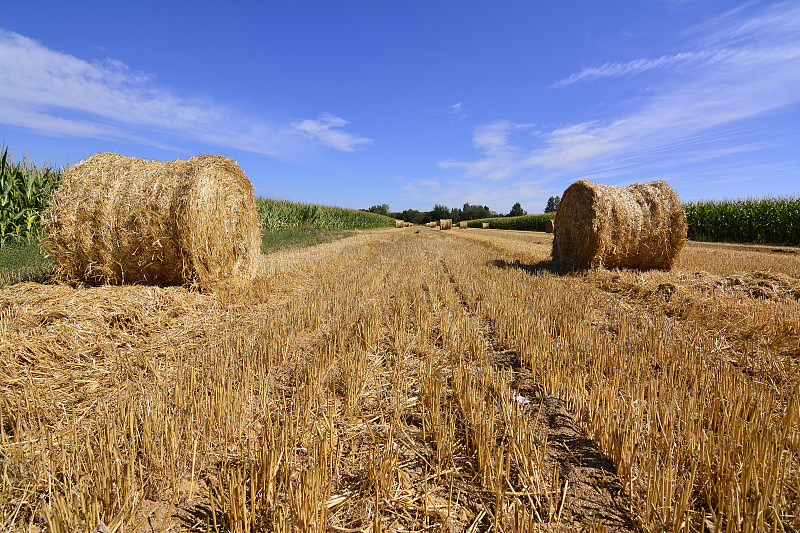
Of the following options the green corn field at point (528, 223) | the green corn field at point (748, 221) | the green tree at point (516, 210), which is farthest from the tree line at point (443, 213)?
the green corn field at point (748, 221)

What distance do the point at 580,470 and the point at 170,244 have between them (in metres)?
6.11

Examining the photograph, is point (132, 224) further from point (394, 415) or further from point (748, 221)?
point (748, 221)

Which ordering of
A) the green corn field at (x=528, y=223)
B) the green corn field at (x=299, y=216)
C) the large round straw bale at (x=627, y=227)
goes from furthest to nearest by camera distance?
the green corn field at (x=528, y=223) → the green corn field at (x=299, y=216) → the large round straw bale at (x=627, y=227)

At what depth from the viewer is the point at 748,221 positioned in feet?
66.3

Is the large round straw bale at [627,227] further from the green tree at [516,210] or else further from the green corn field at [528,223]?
the green tree at [516,210]

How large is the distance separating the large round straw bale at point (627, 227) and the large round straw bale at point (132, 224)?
775 centimetres

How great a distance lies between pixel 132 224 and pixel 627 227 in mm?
9640

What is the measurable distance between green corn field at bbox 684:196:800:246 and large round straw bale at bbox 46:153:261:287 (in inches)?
942

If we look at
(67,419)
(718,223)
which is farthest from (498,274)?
(718,223)

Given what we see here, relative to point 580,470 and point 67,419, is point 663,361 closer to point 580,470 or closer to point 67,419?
point 580,470

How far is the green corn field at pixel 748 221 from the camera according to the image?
1852cm

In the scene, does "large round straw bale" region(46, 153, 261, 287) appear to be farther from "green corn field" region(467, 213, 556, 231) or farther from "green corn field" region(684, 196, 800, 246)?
"green corn field" region(467, 213, 556, 231)

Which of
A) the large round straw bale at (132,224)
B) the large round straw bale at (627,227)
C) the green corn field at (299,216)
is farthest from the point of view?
the green corn field at (299,216)

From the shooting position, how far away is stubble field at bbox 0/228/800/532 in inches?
75.7
